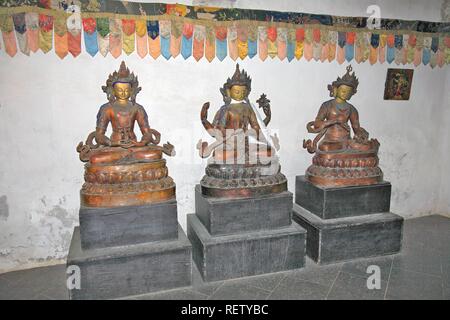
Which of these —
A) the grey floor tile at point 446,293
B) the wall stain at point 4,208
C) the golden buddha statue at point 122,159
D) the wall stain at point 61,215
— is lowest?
the grey floor tile at point 446,293

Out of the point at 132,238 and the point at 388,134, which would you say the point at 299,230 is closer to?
the point at 132,238

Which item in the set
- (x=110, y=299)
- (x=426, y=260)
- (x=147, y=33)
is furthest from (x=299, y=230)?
(x=147, y=33)

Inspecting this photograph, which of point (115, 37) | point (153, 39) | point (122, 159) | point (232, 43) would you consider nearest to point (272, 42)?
point (232, 43)

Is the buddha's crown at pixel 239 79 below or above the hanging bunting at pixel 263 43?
below

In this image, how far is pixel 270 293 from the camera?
275 centimetres

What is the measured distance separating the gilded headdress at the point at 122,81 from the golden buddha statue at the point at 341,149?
5.95ft

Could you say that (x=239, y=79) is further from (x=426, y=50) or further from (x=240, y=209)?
(x=426, y=50)

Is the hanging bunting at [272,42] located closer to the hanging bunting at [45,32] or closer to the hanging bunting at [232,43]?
the hanging bunting at [232,43]

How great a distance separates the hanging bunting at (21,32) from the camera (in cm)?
295

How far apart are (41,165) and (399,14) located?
437cm

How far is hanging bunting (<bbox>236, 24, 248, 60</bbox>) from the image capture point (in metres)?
3.52

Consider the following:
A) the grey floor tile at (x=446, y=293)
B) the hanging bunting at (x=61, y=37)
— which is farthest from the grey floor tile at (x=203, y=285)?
the hanging bunting at (x=61, y=37)

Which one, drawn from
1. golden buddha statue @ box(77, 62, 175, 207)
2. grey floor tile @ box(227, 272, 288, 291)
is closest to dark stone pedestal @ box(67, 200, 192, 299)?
golden buddha statue @ box(77, 62, 175, 207)

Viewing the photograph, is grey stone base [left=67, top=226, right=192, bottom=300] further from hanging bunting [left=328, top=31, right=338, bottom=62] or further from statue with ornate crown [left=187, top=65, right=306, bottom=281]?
hanging bunting [left=328, top=31, right=338, bottom=62]
